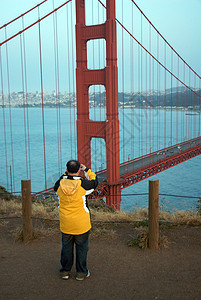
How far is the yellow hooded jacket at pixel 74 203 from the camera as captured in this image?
3.25 m

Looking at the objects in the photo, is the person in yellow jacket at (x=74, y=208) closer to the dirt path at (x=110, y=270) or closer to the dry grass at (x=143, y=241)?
the dirt path at (x=110, y=270)

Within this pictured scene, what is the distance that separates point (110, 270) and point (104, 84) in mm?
12272

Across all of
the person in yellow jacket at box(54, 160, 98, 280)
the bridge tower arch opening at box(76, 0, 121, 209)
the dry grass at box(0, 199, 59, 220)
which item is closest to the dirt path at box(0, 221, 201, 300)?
the person in yellow jacket at box(54, 160, 98, 280)

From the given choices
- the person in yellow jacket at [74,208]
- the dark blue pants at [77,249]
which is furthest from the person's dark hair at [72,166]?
the dark blue pants at [77,249]

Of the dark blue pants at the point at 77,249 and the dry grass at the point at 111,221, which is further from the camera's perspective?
the dry grass at the point at 111,221

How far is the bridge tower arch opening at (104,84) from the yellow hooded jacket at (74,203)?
11.9 m

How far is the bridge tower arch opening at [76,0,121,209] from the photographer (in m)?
14.7

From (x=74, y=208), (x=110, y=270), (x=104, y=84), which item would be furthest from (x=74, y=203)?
(x=104, y=84)

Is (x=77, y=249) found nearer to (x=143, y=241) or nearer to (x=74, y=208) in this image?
(x=74, y=208)

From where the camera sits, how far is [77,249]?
3.37 meters

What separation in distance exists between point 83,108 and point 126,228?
11054 millimetres

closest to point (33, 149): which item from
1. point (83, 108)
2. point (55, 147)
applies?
point (55, 147)

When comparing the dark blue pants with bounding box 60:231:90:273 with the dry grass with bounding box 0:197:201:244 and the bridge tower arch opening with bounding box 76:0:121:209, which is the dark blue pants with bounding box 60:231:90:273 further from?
the bridge tower arch opening with bounding box 76:0:121:209

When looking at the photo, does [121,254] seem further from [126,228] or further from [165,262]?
[126,228]
